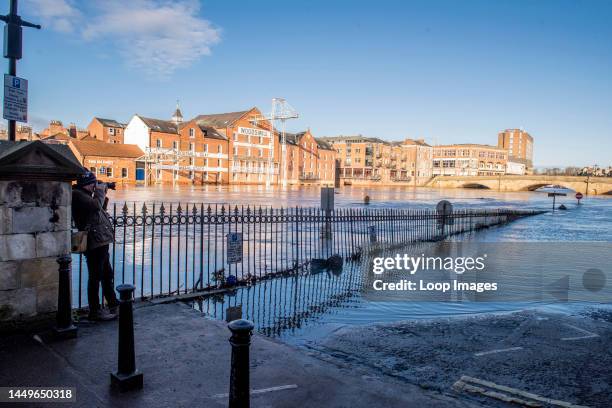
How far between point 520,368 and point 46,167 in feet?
19.9

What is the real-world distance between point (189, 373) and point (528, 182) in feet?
344

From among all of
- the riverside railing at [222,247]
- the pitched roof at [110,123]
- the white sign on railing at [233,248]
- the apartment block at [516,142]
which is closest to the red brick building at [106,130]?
the pitched roof at [110,123]

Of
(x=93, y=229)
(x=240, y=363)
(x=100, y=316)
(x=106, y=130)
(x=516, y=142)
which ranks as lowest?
(x=100, y=316)

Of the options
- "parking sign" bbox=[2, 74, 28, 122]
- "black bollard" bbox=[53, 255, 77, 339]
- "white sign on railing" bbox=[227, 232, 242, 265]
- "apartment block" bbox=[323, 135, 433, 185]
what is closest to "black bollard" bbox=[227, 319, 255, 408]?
"black bollard" bbox=[53, 255, 77, 339]

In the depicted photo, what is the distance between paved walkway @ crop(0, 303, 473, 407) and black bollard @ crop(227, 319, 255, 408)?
2.14ft

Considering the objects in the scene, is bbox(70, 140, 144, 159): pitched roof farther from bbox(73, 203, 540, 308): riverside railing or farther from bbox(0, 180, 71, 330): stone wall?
bbox(0, 180, 71, 330): stone wall

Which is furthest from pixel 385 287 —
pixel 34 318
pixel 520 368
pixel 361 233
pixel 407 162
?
pixel 407 162

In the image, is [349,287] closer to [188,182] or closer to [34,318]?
[34,318]

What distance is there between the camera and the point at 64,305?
5.09 meters

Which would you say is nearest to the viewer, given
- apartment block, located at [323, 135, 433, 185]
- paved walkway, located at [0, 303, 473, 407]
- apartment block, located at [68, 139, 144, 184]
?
paved walkway, located at [0, 303, 473, 407]

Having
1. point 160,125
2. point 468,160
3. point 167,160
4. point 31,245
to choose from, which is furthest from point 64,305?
point 468,160

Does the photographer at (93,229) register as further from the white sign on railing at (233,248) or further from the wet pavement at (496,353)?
the wet pavement at (496,353)

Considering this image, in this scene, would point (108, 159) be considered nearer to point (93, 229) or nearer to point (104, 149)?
point (104, 149)

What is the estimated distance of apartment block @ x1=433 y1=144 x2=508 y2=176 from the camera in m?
139
